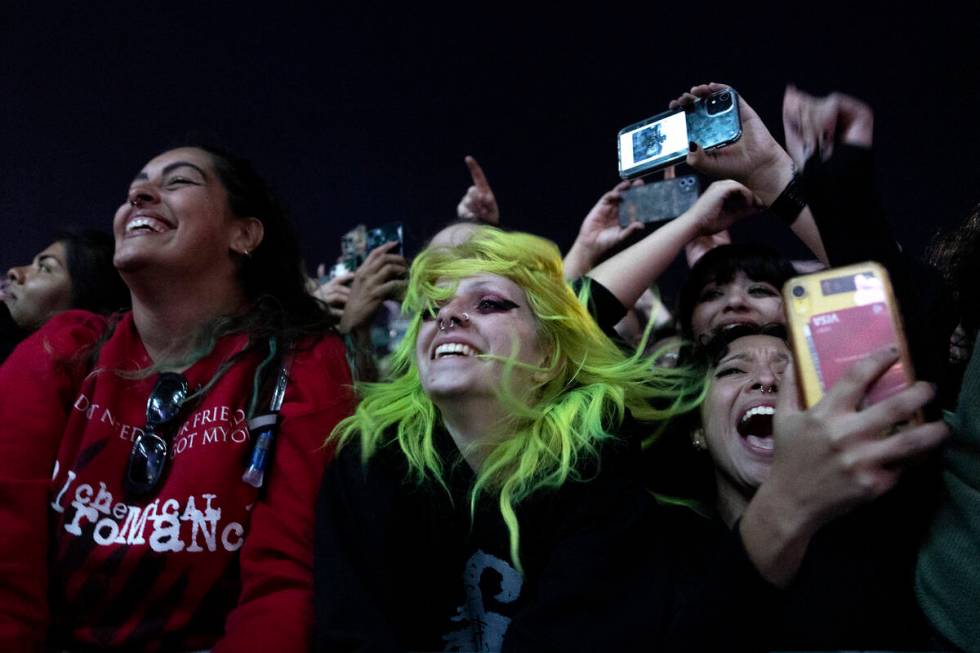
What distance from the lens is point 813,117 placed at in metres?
0.94

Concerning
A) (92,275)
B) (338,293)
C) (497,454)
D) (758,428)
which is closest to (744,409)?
(758,428)

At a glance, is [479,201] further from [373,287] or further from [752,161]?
[752,161]

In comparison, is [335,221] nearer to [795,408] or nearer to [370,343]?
[370,343]

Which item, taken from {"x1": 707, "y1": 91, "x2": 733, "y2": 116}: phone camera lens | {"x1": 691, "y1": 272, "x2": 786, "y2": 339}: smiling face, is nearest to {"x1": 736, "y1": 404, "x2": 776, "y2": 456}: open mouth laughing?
{"x1": 691, "y1": 272, "x2": 786, "y2": 339}: smiling face

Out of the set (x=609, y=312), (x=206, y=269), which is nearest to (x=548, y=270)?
(x=609, y=312)

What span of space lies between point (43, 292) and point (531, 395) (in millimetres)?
1902

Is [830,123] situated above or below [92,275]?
below

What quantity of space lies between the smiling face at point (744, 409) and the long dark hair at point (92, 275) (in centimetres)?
192

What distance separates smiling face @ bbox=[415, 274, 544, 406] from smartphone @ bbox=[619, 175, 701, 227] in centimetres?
86

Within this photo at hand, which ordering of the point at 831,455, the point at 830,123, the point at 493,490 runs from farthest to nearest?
the point at 493,490 < the point at 830,123 < the point at 831,455

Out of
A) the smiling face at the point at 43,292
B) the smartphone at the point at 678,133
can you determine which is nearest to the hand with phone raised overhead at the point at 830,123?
the smartphone at the point at 678,133

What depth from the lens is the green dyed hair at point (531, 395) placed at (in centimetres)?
113

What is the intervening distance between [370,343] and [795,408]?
1181mm

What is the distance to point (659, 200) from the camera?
199 centimetres
